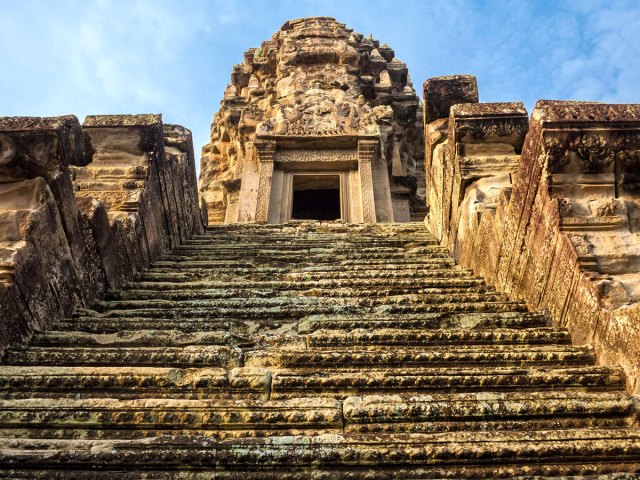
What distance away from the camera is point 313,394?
2686 mm

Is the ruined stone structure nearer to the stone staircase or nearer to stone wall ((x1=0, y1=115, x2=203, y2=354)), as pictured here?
stone wall ((x1=0, y1=115, x2=203, y2=354))

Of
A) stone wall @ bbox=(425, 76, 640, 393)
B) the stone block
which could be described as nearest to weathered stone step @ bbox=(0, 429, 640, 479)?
stone wall @ bbox=(425, 76, 640, 393)

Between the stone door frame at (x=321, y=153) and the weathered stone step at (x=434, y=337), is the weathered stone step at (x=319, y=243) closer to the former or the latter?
the weathered stone step at (x=434, y=337)

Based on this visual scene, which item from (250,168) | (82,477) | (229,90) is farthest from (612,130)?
(229,90)

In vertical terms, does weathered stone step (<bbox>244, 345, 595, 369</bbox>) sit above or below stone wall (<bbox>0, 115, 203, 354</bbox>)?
below

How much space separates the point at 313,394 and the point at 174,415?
2.02ft

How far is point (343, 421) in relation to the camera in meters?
2.46

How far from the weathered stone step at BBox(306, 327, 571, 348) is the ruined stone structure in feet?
19.4

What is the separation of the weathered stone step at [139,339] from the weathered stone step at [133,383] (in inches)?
18.3

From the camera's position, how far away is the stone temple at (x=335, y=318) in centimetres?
226

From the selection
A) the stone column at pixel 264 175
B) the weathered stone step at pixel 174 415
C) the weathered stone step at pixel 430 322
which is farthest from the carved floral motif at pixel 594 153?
the stone column at pixel 264 175

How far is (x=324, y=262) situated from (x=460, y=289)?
1482mm

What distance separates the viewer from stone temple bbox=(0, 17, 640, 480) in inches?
88.8

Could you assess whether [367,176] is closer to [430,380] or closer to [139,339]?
[139,339]
